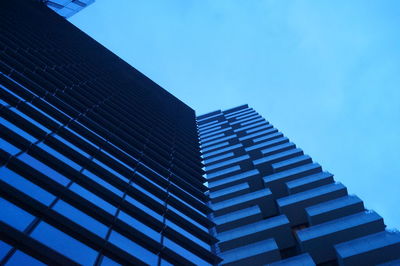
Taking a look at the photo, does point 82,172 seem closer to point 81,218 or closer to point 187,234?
point 81,218

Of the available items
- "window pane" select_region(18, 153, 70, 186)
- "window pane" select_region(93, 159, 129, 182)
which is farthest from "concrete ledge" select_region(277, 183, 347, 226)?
"window pane" select_region(18, 153, 70, 186)

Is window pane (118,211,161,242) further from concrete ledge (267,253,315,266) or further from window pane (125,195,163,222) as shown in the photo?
concrete ledge (267,253,315,266)

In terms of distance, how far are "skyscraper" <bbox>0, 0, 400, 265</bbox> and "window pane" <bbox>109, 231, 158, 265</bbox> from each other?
0.20ft

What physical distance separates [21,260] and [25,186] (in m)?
3.61

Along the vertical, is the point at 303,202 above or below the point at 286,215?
above

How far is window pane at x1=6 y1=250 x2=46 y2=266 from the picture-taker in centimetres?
983

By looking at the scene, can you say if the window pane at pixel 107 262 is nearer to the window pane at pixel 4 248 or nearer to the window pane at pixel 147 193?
the window pane at pixel 4 248

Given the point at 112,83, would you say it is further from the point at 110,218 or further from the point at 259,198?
the point at 110,218

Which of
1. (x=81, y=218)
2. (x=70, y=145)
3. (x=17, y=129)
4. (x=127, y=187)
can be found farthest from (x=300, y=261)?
(x=17, y=129)

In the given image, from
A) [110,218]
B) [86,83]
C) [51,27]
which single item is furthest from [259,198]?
[51,27]

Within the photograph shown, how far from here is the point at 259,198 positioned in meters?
27.4

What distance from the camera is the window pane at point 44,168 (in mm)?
14516

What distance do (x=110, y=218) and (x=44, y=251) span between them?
478 cm

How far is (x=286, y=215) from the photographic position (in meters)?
25.3
